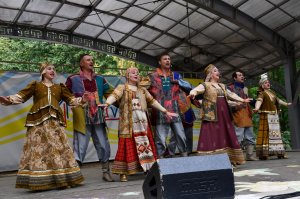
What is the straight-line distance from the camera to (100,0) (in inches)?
380

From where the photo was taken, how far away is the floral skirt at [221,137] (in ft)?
17.0

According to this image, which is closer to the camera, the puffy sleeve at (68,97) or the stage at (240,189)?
the stage at (240,189)

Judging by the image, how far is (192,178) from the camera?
7.77 feet

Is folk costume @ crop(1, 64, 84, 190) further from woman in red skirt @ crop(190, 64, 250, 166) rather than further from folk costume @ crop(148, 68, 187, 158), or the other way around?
woman in red skirt @ crop(190, 64, 250, 166)

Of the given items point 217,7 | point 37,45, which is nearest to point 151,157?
point 217,7

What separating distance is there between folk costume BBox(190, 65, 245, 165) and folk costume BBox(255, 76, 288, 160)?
5.47 ft

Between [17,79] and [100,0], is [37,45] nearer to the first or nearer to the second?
[100,0]

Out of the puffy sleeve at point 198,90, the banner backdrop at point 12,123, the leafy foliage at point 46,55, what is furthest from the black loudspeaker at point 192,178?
the leafy foliage at point 46,55

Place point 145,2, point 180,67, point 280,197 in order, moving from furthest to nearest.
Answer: point 180,67 < point 145,2 < point 280,197

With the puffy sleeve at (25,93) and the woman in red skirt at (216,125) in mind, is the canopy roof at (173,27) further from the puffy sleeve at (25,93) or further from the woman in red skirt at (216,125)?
the puffy sleeve at (25,93)

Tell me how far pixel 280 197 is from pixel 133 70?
9.83 feet

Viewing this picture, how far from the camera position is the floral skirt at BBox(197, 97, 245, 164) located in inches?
204

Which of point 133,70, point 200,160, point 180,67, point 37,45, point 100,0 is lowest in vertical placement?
point 200,160

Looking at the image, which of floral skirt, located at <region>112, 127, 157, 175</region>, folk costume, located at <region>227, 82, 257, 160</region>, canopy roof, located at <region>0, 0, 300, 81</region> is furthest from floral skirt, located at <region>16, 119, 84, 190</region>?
canopy roof, located at <region>0, 0, 300, 81</region>
